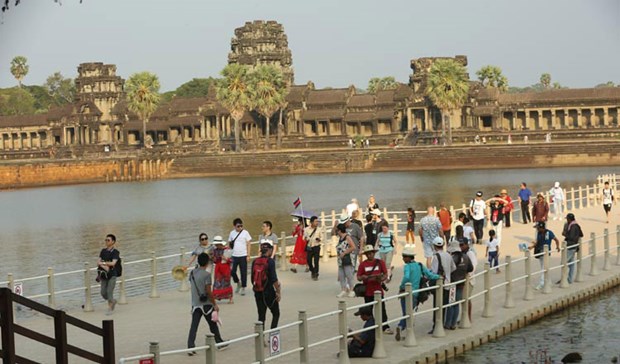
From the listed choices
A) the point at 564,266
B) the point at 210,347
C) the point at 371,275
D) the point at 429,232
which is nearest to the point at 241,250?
the point at 429,232

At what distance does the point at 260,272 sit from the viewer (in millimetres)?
19328

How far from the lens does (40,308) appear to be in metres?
14.0

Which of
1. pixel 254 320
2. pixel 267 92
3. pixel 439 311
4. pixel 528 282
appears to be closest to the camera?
pixel 439 311

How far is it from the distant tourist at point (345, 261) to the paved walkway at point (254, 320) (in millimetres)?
407

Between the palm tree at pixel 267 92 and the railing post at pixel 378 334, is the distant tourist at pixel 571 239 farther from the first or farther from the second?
the palm tree at pixel 267 92

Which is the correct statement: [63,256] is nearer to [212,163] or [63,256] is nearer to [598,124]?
[212,163]

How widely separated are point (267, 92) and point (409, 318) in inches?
4437

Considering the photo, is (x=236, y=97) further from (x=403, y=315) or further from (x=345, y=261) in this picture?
(x=403, y=315)

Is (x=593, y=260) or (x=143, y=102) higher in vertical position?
(x=143, y=102)

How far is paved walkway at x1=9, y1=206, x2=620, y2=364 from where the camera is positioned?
1886 centimetres

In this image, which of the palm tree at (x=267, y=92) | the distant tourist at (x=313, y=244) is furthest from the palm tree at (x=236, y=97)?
the distant tourist at (x=313, y=244)

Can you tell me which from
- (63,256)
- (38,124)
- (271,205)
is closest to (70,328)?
(63,256)

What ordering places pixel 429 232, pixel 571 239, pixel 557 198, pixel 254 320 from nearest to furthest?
pixel 254 320 → pixel 571 239 → pixel 429 232 → pixel 557 198

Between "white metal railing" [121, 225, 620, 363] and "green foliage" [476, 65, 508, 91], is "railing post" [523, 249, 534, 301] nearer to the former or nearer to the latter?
"white metal railing" [121, 225, 620, 363]
